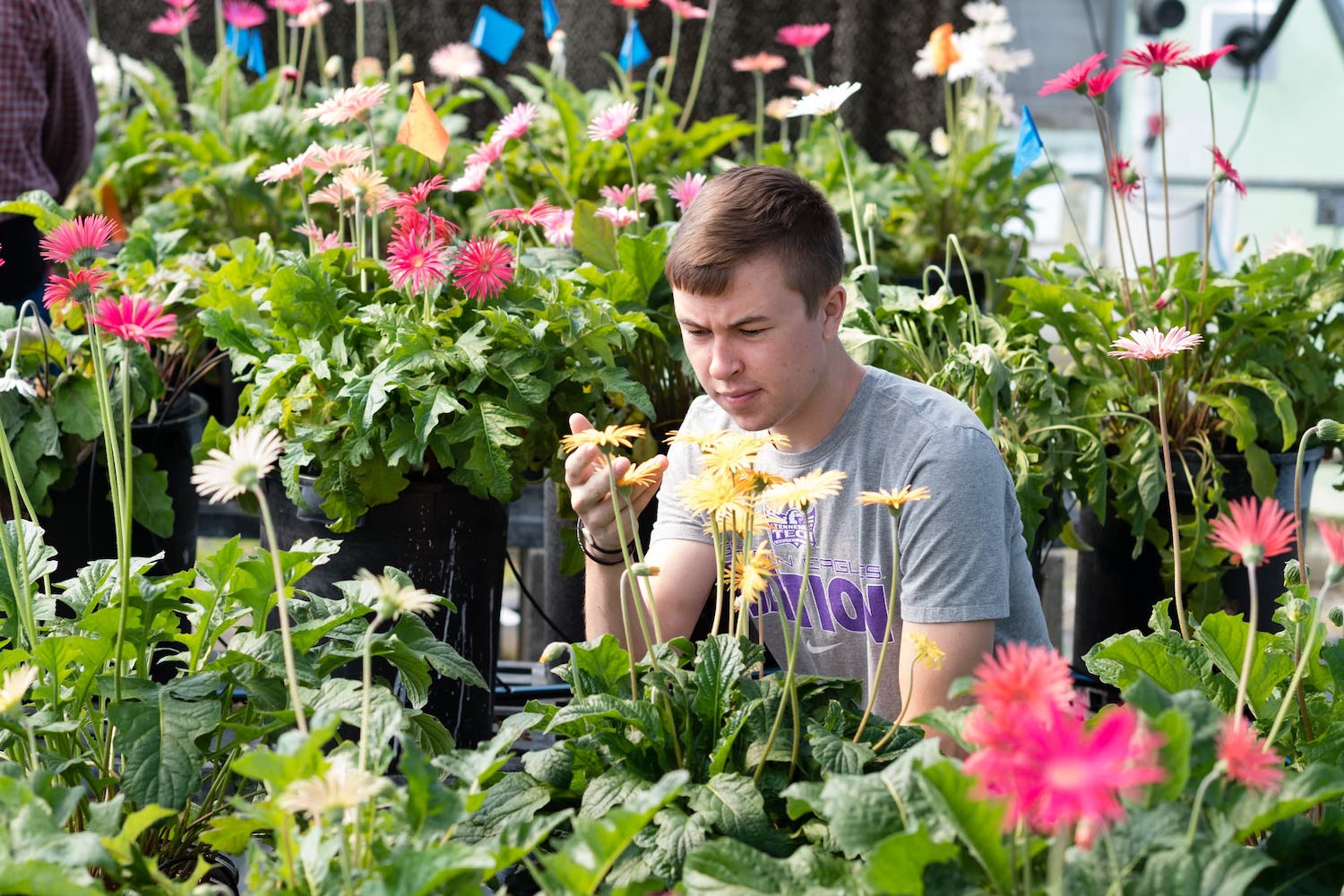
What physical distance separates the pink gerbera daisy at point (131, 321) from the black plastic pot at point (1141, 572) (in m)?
1.37

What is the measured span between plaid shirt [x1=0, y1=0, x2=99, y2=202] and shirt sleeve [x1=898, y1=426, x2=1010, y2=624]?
6.09ft

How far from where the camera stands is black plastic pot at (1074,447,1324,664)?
209 centimetres

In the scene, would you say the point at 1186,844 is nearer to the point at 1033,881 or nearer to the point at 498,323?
the point at 1033,881

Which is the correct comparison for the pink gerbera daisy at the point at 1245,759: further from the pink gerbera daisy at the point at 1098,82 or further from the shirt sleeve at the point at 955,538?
the pink gerbera daisy at the point at 1098,82

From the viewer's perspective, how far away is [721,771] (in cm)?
107

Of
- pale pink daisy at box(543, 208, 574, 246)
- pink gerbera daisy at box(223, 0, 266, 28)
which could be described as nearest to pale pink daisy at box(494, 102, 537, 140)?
pale pink daisy at box(543, 208, 574, 246)

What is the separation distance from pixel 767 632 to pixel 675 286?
0.46 m

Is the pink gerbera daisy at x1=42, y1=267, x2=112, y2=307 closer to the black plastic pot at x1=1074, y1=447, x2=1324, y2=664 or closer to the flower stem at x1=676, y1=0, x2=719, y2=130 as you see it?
the black plastic pot at x1=1074, y1=447, x2=1324, y2=664

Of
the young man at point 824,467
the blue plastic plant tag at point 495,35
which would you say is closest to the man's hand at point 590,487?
the young man at point 824,467

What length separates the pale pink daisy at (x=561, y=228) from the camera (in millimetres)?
2168

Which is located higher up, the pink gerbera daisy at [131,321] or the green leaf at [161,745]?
the pink gerbera daisy at [131,321]

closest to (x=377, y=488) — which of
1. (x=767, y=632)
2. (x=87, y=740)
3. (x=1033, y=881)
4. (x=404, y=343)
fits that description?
(x=404, y=343)

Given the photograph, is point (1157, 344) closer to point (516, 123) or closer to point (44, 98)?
point (516, 123)

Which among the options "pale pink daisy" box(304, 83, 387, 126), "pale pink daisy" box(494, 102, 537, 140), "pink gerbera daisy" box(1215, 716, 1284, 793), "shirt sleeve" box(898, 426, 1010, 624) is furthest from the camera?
"pale pink daisy" box(494, 102, 537, 140)
